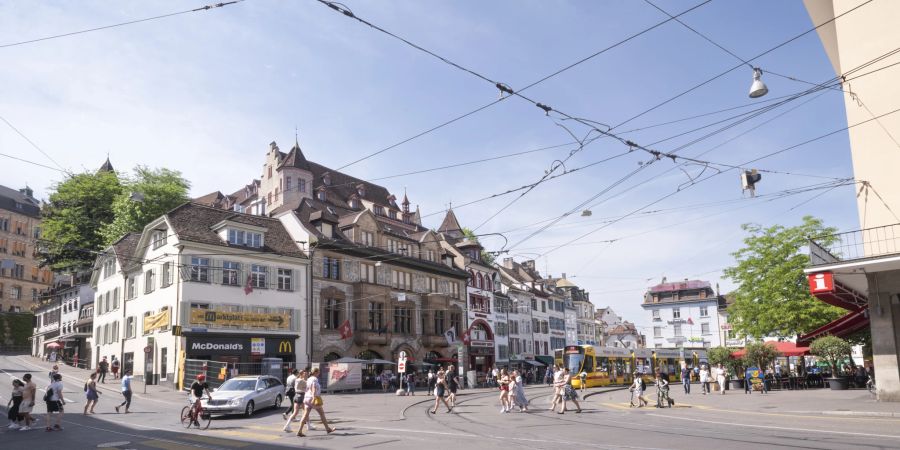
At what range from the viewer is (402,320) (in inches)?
2090

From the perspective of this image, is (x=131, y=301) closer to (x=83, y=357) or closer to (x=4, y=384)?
(x=4, y=384)

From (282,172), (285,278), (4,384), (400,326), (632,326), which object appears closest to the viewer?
(4,384)

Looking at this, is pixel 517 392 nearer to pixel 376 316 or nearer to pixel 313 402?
pixel 313 402

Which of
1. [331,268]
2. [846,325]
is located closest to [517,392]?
[846,325]

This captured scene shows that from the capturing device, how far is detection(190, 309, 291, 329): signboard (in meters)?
38.2

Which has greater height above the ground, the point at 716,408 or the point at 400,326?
the point at 400,326

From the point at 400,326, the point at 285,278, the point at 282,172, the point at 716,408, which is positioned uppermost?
the point at 282,172

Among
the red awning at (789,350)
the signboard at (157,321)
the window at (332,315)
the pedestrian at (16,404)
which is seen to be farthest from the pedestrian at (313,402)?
the red awning at (789,350)

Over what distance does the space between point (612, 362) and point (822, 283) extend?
95.6ft

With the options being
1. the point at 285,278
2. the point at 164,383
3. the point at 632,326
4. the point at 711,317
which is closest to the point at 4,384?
the point at 164,383

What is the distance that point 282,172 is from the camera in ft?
A: 227

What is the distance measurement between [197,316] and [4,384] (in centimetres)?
1042

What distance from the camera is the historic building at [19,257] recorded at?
305ft

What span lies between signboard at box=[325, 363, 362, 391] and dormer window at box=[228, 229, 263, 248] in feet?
30.1
